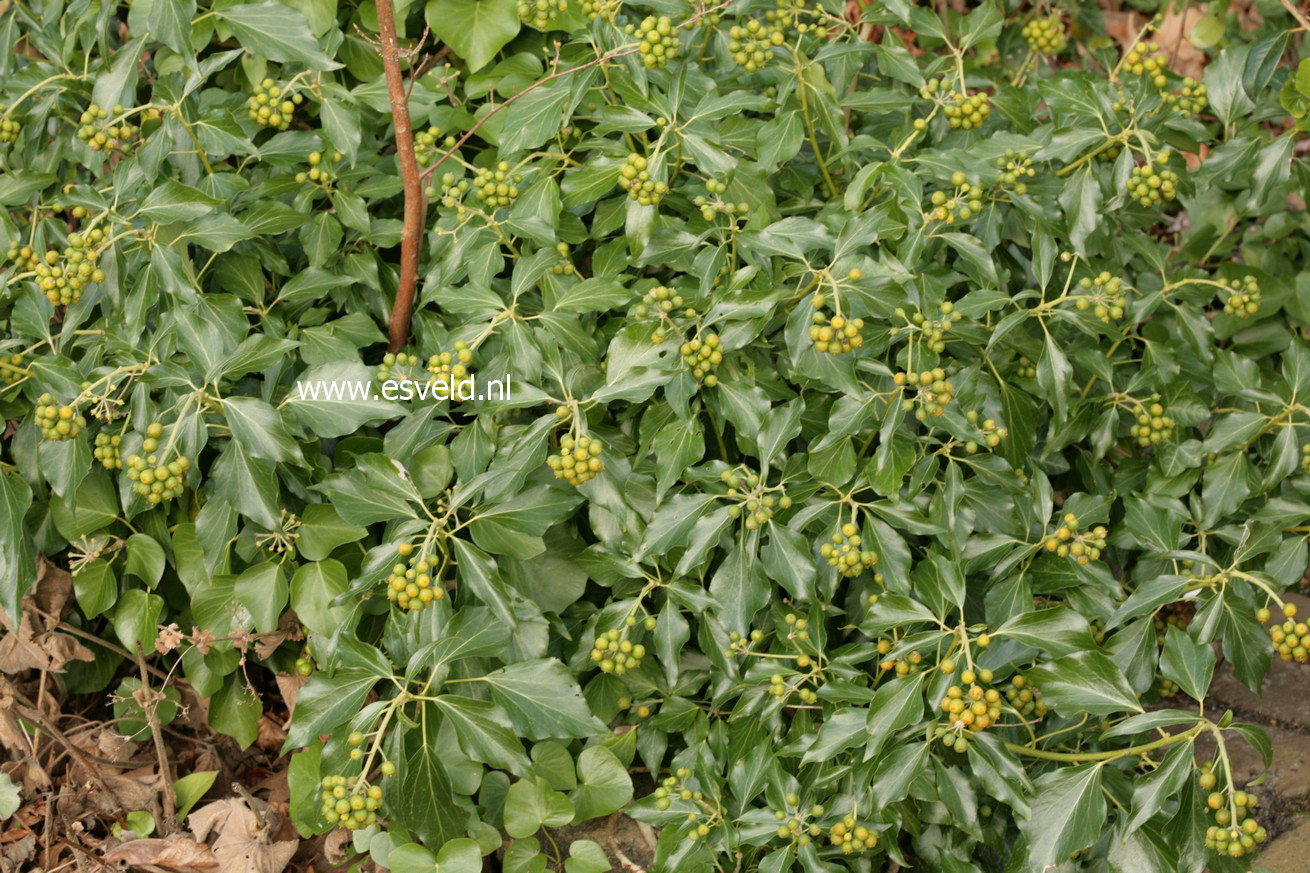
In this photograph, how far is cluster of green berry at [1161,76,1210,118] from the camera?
8.72 ft

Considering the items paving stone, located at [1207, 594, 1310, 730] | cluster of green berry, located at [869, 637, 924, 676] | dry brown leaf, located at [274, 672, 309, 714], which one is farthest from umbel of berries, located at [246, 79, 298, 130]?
paving stone, located at [1207, 594, 1310, 730]

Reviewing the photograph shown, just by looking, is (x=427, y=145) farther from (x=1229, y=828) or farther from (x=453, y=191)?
(x=1229, y=828)

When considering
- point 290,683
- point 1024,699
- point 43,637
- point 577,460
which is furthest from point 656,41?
point 43,637

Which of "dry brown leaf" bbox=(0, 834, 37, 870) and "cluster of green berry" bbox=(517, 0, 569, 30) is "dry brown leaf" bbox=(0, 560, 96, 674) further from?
"cluster of green berry" bbox=(517, 0, 569, 30)

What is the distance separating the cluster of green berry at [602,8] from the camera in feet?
8.19

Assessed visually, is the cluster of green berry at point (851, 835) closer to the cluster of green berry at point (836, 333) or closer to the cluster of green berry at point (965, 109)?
Result: the cluster of green berry at point (836, 333)

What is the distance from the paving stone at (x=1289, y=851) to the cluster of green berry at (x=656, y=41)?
6.97 feet

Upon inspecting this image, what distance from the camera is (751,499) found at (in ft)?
7.34

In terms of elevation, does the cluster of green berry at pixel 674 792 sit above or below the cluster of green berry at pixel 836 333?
below

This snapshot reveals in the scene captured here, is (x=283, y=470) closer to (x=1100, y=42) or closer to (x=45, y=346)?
(x=45, y=346)

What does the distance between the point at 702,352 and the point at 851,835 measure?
0.96 metres

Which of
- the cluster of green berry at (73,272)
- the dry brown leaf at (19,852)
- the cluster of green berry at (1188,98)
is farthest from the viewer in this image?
the cluster of green berry at (1188,98)

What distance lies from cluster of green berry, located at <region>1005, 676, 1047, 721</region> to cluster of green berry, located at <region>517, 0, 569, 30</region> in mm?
1769

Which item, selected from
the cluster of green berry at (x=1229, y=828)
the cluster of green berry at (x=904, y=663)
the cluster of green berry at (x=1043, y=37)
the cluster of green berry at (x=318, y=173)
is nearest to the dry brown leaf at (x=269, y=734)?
the cluster of green berry at (x=318, y=173)
